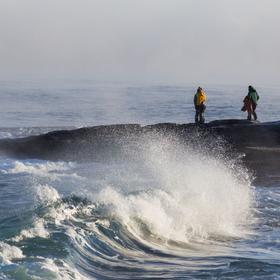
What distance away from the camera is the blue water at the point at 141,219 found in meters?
13.6

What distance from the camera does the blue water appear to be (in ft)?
44.6

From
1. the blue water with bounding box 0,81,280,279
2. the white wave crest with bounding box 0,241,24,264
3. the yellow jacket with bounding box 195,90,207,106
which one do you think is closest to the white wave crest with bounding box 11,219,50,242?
the blue water with bounding box 0,81,280,279

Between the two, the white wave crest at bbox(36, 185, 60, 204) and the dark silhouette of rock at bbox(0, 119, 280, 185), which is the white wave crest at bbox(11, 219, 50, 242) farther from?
the dark silhouette of rock at bbox(0, 119, 280, 185)

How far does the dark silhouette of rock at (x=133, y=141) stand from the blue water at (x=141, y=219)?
85cm

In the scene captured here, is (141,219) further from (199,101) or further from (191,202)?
(199,101)

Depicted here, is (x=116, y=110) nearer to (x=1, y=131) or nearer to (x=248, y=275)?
(x=1, y=131)

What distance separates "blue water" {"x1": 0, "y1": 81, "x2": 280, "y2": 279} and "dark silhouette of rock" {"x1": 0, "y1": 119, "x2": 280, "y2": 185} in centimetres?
85

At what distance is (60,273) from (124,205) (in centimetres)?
496

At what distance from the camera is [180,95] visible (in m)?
80.9

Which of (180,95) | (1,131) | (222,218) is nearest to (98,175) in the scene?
(222,218)

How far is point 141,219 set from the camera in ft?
55.6

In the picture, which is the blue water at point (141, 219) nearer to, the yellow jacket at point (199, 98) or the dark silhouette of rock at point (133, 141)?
the dark silhouette of rock at point (133, 141)

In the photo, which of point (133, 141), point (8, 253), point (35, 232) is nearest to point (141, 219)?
point (35, 232)

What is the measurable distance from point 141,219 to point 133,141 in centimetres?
1440
